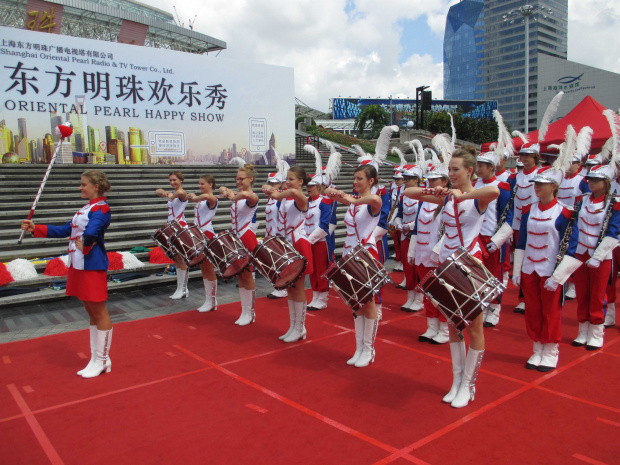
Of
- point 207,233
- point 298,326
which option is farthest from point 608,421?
point 207,233

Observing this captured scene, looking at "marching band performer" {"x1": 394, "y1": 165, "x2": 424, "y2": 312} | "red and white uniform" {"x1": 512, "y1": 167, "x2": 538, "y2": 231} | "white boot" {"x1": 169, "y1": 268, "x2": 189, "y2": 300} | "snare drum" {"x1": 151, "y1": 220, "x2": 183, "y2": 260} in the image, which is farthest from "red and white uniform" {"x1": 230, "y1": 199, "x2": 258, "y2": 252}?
"red and white uniform" {"x1": 512, "y1": 167, "x2": 538, "y2": 231}

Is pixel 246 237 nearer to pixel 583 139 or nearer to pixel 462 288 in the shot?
pixel 462 288

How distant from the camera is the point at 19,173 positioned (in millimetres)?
11406

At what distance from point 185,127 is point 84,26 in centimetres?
1740

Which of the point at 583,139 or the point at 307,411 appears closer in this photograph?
the point at 307,411

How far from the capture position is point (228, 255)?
561 cm

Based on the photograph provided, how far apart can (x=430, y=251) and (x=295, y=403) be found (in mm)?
2526

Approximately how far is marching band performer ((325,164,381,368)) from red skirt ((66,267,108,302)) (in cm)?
221

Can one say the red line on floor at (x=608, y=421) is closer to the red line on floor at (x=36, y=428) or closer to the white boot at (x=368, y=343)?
the white boot at (x=368, y=343)

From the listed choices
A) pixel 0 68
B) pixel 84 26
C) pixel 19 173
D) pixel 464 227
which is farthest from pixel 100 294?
pixel 84 26

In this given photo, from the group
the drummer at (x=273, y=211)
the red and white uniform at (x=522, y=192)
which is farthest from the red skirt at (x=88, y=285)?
the red and white uniform at (x=522, y=192)

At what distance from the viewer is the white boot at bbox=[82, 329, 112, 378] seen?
179 inches

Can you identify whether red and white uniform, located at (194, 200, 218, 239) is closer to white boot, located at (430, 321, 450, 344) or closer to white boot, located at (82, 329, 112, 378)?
white boot, located at (82, 329, 112, 378)

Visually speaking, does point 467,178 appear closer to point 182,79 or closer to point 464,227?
point 464,227
